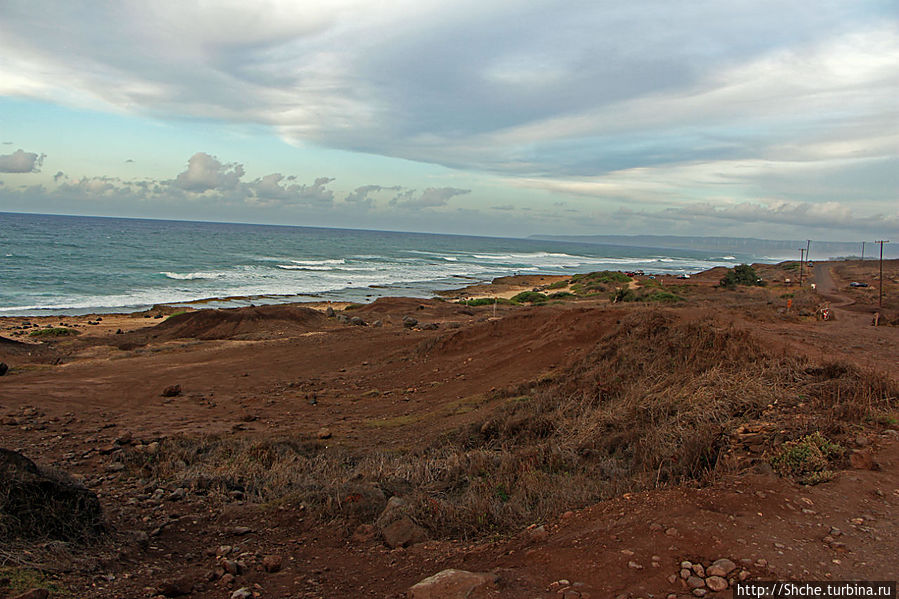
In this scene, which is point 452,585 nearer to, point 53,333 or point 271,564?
point 271,564

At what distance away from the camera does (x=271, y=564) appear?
4.64 metres

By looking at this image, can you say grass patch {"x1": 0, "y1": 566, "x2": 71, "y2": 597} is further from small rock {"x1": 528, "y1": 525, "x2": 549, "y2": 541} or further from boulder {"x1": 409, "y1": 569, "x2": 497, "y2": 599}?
small rock {"x1": 528, "y1": 525, "x2": 549, "y2": 541}

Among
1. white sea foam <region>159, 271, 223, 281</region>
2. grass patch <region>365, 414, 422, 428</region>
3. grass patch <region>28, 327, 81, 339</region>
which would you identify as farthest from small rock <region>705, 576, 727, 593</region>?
white sea foam <region>159, 271, 223, 281</region>

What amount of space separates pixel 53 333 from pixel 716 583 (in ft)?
90.1

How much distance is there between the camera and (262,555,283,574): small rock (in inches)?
182

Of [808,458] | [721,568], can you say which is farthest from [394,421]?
[721,568]

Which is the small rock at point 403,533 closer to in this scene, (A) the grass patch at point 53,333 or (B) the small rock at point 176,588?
(B) the small rock at point 176,588

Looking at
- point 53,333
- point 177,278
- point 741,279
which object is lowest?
point 53,333

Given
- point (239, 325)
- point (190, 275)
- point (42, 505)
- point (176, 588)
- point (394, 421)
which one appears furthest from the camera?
point (190, 275)

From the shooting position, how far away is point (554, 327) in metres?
15.5

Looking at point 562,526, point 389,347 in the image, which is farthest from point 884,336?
point 562,526

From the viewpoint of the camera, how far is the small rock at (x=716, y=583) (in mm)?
3465

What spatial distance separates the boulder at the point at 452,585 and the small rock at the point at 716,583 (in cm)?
137

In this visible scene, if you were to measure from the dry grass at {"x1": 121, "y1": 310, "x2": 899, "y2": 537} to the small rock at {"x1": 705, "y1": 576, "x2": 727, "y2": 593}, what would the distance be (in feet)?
5.28
